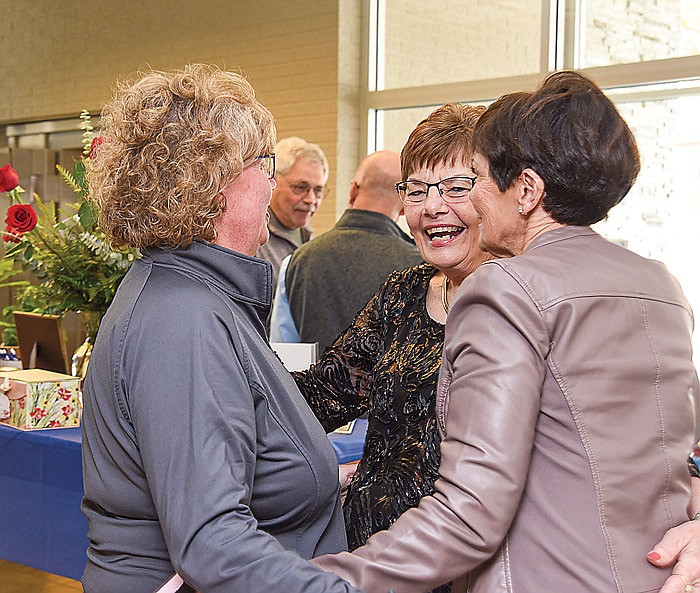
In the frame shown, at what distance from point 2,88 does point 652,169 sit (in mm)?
6386

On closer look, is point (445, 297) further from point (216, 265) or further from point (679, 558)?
point (679, 558)

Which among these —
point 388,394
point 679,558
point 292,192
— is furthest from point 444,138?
point 292,192

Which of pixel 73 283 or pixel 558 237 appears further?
pixel 73 283

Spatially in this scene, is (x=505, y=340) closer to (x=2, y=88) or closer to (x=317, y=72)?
(x=317, y=72)

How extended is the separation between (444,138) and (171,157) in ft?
2.69

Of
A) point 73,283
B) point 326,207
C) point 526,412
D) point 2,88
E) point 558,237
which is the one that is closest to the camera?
point 526,412

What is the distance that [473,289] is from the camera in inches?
50.7

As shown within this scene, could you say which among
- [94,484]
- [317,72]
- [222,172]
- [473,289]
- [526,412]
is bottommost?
[94,484]

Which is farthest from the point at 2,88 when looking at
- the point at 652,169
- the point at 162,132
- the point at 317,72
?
the point at 162,132

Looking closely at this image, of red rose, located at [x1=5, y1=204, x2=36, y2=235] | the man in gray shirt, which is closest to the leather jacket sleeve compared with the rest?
red rose, located at [x1=5, y1=204, x2=36, y2=235]

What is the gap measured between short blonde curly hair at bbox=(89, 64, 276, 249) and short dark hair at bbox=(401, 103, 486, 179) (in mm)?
676

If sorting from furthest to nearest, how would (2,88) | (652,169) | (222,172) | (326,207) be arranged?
1. (2,88)
2. (326,207)
3. (652,169)
4. (222,172)

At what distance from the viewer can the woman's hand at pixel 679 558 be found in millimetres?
1292

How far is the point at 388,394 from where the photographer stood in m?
1.93
